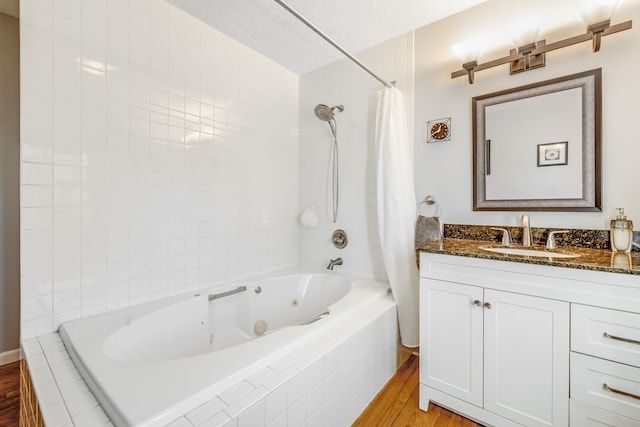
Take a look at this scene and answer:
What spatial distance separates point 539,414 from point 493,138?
1.43m

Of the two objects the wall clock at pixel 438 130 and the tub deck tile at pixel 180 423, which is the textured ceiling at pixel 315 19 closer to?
the wall clock at pixel 438 130

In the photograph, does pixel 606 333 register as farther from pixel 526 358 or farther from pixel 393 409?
pixel 393 409

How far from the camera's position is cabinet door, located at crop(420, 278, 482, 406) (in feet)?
4.42

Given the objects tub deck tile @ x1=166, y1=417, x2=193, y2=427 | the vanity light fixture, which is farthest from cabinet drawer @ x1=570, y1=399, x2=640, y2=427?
the vanity light fixture

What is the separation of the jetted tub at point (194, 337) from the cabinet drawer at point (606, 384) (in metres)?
0.97

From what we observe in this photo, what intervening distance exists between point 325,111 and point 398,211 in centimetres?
101

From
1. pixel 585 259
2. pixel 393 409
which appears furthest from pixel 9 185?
pixel 585 259

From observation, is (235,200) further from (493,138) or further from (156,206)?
(493,138)

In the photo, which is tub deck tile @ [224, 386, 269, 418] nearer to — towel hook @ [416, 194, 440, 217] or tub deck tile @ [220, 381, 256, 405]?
tub deck tile @ [220, 381, 256, 405]

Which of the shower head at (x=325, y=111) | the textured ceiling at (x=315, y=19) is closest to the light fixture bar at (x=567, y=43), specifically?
the textured ceiling at (x=315, y=19)

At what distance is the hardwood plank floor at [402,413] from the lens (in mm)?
1410

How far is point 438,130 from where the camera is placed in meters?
1.90

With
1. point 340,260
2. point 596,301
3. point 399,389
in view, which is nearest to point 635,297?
point 596,301

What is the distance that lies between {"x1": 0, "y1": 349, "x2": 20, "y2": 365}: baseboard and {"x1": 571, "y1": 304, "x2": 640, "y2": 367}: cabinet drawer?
3239mm
